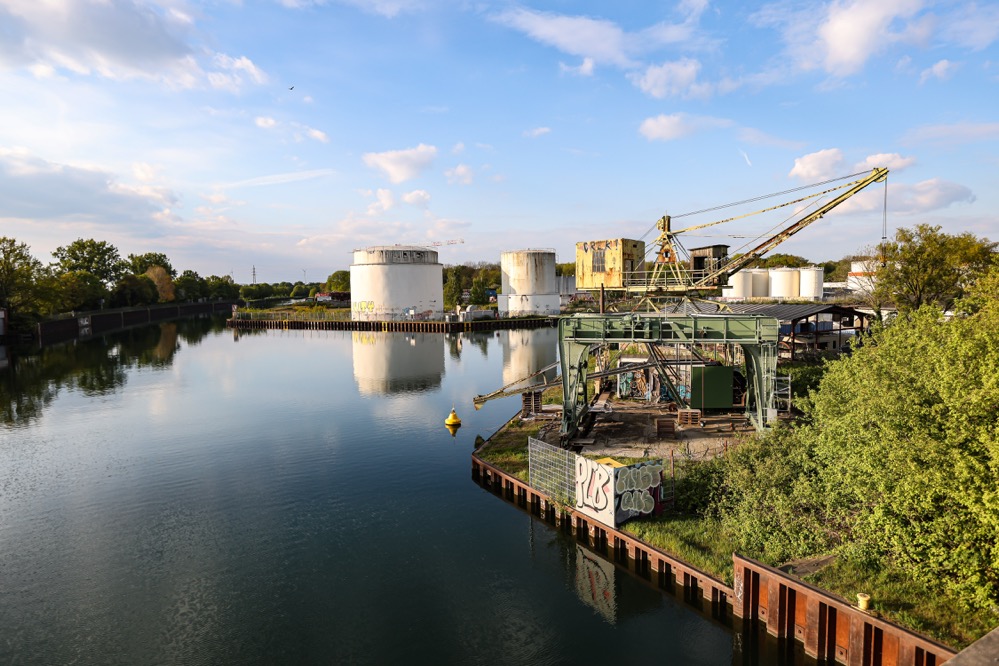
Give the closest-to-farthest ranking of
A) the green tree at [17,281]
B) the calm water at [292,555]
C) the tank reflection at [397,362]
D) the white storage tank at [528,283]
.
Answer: the calm water at [292,555], the tank reflection at [397,362], the green tree at [17,281], the white storage tank at [528,283]

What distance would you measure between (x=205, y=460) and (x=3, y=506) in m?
9.21

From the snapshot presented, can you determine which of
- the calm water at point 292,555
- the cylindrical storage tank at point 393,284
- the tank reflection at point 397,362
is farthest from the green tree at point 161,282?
the calm water at point 292,555

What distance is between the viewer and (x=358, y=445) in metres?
36.4

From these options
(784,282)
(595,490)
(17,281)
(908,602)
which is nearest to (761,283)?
(784,282)

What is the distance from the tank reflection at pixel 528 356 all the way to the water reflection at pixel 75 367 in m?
41.0

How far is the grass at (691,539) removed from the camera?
18.3m

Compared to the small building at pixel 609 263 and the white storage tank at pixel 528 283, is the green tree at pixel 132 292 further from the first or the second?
the small building at pixel 609 263

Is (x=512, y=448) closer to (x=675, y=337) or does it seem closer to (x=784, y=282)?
(x=675, y=337)

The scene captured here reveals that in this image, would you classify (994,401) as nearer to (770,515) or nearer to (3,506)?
(770,515)

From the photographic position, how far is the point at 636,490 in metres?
21.3

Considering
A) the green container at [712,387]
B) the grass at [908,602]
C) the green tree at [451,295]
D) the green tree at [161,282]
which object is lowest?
the grass at [908,602]

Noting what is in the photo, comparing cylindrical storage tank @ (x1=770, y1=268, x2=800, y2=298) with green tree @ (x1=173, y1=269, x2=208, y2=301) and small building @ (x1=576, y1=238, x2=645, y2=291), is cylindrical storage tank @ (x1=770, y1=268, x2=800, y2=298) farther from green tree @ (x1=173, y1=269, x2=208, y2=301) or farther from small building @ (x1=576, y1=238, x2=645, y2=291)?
green tree @ (x1=173, y1=269, x2=208, y2=301)

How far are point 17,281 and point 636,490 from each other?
4623 inches

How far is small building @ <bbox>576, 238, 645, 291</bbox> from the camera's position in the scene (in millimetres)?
43562
